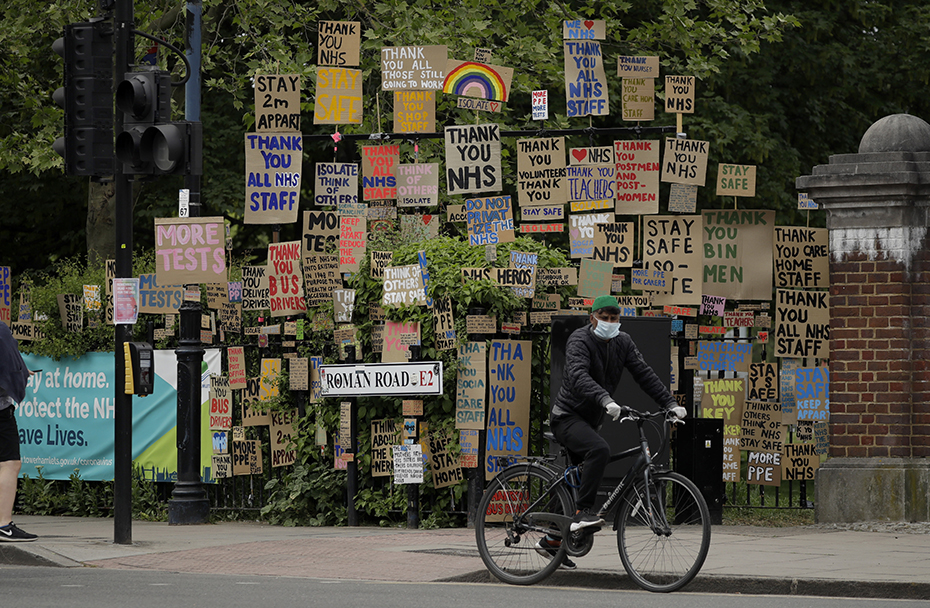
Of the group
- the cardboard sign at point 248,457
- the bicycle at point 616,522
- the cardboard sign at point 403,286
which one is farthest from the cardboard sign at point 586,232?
the bicycle at point 616,522

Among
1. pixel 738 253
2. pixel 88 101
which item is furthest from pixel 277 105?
pixel 738 253

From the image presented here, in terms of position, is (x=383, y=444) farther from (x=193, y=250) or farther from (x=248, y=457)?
(x=193, y=250)

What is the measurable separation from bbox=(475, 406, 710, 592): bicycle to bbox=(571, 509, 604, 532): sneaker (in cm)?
4

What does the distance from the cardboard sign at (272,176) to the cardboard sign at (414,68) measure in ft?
3.58

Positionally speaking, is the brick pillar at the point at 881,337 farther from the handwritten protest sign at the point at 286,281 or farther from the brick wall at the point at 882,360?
the handwritten protest sign at the point at 286,281

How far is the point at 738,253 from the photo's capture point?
40.3 ft

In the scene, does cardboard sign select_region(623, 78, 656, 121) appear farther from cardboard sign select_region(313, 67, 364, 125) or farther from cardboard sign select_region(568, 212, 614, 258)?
cardboard sign select_region(313, 67, 364, 125)

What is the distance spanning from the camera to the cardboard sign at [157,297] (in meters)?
13.2

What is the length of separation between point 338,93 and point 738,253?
4.28 metres

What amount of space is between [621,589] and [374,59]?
10767mm

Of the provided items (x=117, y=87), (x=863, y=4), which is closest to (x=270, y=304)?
(x=117, y=87)

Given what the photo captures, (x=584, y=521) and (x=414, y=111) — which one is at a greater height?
(x=414, y=111)

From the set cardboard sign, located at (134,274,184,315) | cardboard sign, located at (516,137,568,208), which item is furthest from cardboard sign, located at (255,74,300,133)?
cardboard sign, located at (516,137,568,208)

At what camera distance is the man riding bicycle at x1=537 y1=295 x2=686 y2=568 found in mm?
8438
